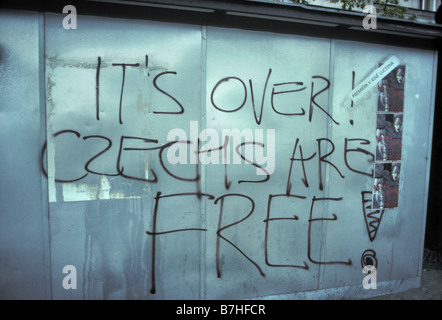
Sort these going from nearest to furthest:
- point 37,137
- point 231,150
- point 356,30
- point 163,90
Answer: point 37,137 < point 163,90 < point 231,150 < point 356,30

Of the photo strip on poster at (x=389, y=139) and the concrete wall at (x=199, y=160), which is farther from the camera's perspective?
the photo strip on poster at (x=389, y=139)

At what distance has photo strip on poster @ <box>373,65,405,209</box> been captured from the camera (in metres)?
3.51

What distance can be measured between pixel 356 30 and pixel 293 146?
143cm

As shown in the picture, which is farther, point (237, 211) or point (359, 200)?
point (359, 200)

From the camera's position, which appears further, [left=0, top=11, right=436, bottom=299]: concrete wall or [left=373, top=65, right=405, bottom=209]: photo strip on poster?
[left=373, top=65, right=405, bottom=209]: photo strip on poster

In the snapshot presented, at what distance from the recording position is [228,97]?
3.09 m

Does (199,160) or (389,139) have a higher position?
(389,139)

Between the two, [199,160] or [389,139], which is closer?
[199,160]

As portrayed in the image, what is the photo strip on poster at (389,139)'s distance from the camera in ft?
11.5

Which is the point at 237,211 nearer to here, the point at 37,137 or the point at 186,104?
the point at 186,104

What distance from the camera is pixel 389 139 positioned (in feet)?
11.7

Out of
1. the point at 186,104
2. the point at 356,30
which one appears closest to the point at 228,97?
the point at 186,104
